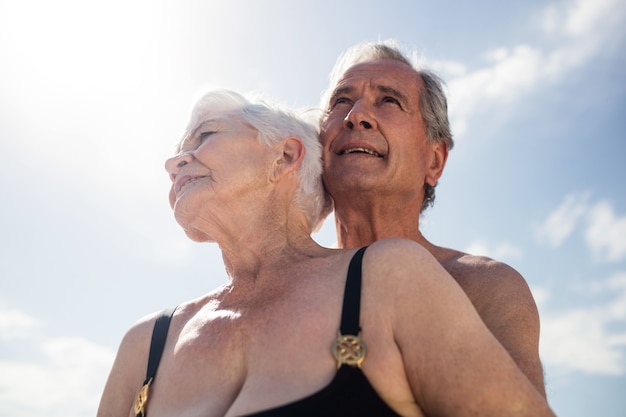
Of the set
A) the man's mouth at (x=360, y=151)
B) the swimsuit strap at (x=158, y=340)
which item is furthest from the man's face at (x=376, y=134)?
the swimsuit strap at (x=158, y=340)

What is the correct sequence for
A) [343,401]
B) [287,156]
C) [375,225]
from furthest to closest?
[375,225], [287,156], [343,401]

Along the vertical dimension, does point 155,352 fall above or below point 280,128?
below

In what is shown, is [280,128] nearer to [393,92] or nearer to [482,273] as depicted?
[393,92]

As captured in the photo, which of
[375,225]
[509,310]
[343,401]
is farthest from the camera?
[375,225]

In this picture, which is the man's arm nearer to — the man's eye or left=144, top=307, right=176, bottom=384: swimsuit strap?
the man's eye

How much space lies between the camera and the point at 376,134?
483cm

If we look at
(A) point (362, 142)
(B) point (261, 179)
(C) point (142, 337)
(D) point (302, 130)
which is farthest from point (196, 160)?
(A) point (362, 142)

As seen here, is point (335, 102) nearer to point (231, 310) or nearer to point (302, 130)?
point (302, 130)

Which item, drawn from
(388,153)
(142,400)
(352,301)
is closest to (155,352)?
(142,400)

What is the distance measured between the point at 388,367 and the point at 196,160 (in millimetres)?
1755

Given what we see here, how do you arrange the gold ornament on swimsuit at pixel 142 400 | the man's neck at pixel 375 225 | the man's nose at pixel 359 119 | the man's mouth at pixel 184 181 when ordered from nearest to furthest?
the gold ornament on swimsuit at pixel 142 400, the man's mouth at pixel 184 181, the man's nose at pixel 359 119, the man's neck at pixel 375 225

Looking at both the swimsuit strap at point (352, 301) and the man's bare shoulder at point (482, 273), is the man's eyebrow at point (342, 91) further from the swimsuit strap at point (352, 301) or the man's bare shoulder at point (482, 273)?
the swimsuit strap at point (352, 301)

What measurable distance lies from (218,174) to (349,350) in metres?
1.41

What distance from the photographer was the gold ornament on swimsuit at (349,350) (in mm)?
2734
